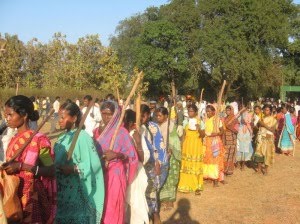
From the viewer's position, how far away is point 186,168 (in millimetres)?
8461

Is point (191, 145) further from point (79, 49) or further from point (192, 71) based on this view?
point (79, 49)

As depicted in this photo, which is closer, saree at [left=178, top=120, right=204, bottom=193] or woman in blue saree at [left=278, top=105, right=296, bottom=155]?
saree at [left=178, top=120, right=204, bottom=193]

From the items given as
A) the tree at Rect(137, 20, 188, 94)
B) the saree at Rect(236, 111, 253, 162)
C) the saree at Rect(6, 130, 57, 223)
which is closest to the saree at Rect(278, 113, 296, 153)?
the saree at Rect(236, 111, 253, 162)

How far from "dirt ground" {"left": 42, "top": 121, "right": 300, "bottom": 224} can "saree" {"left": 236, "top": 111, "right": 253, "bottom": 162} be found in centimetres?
78

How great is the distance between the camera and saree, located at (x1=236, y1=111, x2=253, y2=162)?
36.4 ft

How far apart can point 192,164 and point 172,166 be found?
1.05 m

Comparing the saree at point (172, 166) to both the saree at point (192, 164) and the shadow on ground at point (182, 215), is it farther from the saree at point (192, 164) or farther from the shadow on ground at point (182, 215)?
the saree at point (192, 164)

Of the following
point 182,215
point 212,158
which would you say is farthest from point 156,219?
point 212,158

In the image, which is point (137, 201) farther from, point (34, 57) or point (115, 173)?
point (34, 57)

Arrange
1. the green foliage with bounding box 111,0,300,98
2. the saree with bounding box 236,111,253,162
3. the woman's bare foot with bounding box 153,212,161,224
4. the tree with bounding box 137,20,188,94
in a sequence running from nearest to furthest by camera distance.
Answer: the woman's bare foot with bounding box 153,212,161,224, the saree with bounding box 236,111,253,162, the green foliage with bounding box 111,0,300,98, the tree with bounding box 137,20,188,94

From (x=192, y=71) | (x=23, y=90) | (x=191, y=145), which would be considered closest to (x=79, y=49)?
(x=23, y=90)

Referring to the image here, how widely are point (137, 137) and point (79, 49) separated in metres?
39.4

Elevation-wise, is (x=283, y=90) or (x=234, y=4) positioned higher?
(x=234, y=4)

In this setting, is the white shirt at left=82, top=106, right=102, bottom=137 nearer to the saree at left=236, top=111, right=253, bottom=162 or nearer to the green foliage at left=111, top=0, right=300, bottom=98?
the saree at left=236, top=111, right=253, bottom=162
